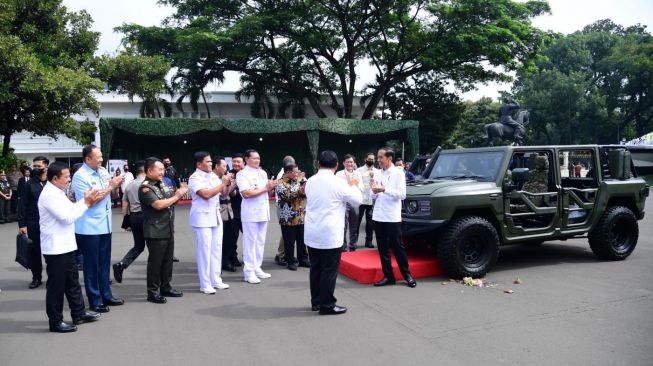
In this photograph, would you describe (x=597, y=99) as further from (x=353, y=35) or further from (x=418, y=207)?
(x=418, y=207)

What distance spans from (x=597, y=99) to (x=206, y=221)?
48514mm

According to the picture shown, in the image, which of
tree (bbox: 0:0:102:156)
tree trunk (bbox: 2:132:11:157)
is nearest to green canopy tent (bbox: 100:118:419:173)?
tree (bbox: 0:0:102:156)

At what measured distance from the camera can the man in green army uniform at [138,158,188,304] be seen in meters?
5.34

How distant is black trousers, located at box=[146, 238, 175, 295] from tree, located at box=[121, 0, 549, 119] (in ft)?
59.8

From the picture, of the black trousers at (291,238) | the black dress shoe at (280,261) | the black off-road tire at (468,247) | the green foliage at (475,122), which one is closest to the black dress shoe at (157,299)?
the black trousers at (291,238)

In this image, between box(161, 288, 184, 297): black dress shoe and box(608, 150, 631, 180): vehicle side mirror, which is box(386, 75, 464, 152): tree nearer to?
box(608, 150, 631, 180): vehicle side mirror

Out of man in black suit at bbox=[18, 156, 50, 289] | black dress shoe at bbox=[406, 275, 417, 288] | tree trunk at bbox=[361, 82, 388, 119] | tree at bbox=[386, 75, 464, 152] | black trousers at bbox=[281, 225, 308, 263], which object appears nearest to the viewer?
black dress shoe at bbox=[406, 275, 417, 288]

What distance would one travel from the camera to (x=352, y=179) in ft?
16.9

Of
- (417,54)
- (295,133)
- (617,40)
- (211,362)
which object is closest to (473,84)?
(417,54)

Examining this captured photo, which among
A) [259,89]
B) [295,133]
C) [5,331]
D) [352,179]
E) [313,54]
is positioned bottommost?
[5,331]

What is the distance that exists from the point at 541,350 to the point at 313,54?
25.3 m

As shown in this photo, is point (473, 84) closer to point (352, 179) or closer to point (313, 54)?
point (313, 54)

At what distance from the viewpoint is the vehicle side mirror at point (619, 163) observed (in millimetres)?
7574

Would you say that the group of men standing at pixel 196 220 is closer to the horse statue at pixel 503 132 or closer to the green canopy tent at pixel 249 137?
the horse statue at pixel 503 132
